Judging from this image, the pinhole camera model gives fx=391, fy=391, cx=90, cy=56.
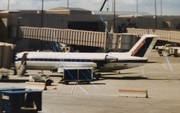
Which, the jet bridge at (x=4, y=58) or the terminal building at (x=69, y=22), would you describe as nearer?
the jet bridge at (x=4, y=58)

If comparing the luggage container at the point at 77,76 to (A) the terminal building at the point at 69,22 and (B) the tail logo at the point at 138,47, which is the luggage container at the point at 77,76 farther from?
(A) the terminal building at the point at 69,22

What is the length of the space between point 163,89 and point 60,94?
13.0m

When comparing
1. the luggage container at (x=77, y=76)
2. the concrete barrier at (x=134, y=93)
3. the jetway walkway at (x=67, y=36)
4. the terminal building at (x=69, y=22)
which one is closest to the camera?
the concrete barrier at (x=134, y=93)

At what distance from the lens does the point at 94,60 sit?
198ft

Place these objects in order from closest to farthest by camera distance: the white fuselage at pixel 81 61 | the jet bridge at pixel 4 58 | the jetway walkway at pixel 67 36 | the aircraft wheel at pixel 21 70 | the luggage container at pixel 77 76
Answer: the luggage container at pixel 77 76 < the jet bridge at pixel 4 58 < the white fuselage at pixel 81 61 < the aircraft wheel at pixel 21 70 < the jetway walkway at pixel 67 36

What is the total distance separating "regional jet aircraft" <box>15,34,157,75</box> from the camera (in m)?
Answer: 59.7

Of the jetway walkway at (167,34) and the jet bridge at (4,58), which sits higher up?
the jetway walkway at (167,34)

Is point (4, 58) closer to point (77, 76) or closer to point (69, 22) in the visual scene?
point (77, 76)

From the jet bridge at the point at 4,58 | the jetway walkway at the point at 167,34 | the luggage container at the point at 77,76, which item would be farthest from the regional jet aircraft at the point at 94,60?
the jetway walkway at the point at 167,34

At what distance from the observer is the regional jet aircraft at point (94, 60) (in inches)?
2349

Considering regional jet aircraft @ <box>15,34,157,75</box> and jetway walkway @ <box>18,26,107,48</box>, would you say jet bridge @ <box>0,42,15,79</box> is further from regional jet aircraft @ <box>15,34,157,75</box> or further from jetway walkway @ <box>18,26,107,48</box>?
jetway walkway @ <box>18,26,107,48</box>

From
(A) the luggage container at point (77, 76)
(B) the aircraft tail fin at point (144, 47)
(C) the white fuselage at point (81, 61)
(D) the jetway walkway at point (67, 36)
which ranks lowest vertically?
(A) the luggage container at point (77, 76)

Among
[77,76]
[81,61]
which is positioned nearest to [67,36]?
[81,61]

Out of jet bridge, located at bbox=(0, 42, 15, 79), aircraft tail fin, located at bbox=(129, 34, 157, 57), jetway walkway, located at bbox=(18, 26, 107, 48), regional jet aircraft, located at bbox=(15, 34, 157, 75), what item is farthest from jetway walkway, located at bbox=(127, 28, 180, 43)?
jet bridge, located at bbox=(0, 42, 15, 79)
